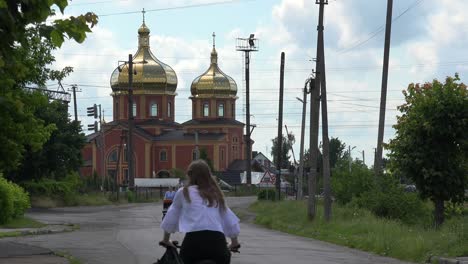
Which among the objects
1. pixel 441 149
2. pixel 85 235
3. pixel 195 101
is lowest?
pixel 85 235

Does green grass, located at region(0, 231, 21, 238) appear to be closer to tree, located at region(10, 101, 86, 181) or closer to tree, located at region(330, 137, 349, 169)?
tree, located at region(10, 101, 86, 181)

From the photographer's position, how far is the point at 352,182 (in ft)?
141

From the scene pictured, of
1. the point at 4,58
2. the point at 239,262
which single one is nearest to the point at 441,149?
the point at 239,262

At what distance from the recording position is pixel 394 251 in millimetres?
22453

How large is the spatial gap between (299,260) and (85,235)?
12.4 metres

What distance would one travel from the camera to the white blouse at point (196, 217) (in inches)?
354

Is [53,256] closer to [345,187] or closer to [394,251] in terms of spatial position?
[394,251]

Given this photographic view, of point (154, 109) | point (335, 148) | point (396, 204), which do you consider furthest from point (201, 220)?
point (335, 148)

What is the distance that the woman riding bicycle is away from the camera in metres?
8.91

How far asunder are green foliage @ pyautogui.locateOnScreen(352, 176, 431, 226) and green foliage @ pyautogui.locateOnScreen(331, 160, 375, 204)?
3572 millimetres

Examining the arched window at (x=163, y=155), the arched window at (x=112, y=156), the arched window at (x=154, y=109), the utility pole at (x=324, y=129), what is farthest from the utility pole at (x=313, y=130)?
the arched window at (x=163, y=155)

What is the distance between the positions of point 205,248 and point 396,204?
27656 mm

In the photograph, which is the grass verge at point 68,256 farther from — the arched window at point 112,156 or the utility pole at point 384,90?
the arched window at point 112,156

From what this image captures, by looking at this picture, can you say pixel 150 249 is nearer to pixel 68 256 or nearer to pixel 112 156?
pixel 68 256
